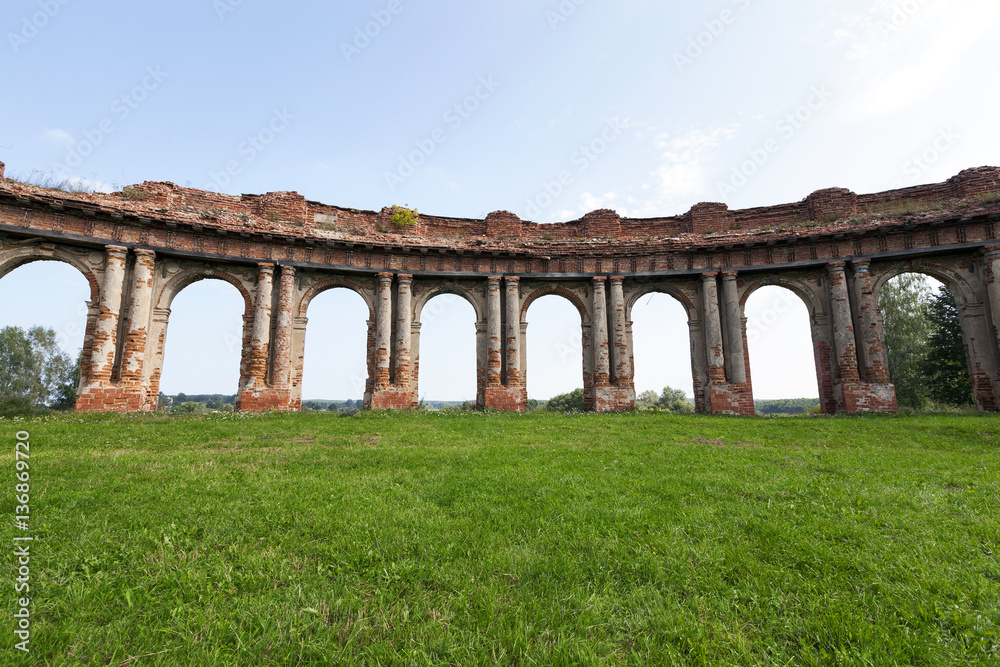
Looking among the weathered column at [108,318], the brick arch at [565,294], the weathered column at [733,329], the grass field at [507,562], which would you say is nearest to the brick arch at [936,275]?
the weathered column at [733,329]

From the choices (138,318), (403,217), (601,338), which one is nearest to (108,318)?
(138,318)

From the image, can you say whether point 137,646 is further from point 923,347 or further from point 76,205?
point 923,347

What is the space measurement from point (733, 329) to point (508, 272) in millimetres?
11554

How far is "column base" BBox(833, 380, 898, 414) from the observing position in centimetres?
1897

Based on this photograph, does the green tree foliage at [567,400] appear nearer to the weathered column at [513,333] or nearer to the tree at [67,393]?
the weathered column at [513,333]

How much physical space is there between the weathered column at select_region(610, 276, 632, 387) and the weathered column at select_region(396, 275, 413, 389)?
10.5 meters

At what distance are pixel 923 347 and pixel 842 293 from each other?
17.1 meters

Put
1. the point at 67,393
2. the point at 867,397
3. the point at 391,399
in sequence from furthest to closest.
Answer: the point at 67,393
the point at 391,399
the point at 867,397

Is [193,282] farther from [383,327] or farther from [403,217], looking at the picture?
[403,217]

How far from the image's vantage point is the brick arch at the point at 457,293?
23.1 meters

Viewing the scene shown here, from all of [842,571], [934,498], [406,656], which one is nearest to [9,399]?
[406,656]

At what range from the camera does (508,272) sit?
23.1 metres

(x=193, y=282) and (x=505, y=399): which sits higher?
(x=193, y=282)

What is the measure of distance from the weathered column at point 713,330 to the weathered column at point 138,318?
83.3 ft
